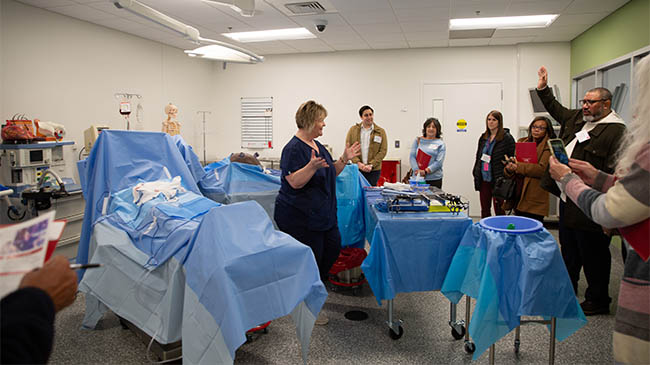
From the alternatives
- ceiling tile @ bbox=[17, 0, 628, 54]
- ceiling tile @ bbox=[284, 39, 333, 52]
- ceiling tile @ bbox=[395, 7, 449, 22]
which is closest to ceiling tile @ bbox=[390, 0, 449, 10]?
ceiling tile @ bbox=[17, 0, 628, 54]

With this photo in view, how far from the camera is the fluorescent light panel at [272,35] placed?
6.11m

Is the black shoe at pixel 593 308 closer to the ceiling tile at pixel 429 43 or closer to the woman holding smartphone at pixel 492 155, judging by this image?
the woman holding smartphone at pixel 492 155

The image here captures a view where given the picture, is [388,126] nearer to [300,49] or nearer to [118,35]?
[300,49]

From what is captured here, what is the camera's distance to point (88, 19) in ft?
17.4

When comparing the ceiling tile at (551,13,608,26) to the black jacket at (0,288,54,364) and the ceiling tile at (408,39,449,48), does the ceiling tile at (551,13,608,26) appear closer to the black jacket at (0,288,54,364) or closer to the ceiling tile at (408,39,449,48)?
the ceiling tile at (408,39,449,48)

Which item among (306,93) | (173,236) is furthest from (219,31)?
(173,236)

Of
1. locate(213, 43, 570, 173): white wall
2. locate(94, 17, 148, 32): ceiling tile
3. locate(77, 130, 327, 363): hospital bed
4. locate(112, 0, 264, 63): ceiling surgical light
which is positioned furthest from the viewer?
locate(213, 43, 570, 173): white wall

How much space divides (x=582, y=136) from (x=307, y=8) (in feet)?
10.3

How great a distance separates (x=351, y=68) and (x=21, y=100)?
187 inches

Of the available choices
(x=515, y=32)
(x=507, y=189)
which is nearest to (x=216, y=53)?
(x=507, y=189)

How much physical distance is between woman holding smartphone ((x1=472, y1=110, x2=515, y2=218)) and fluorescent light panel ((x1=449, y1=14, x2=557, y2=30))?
62.3 inches

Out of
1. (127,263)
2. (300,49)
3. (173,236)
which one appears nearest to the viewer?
(173,236)

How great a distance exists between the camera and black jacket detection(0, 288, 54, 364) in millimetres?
860

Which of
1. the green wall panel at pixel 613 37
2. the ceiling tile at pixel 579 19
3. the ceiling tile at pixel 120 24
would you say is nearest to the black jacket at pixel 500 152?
the green wall panel at pixel 613 37
